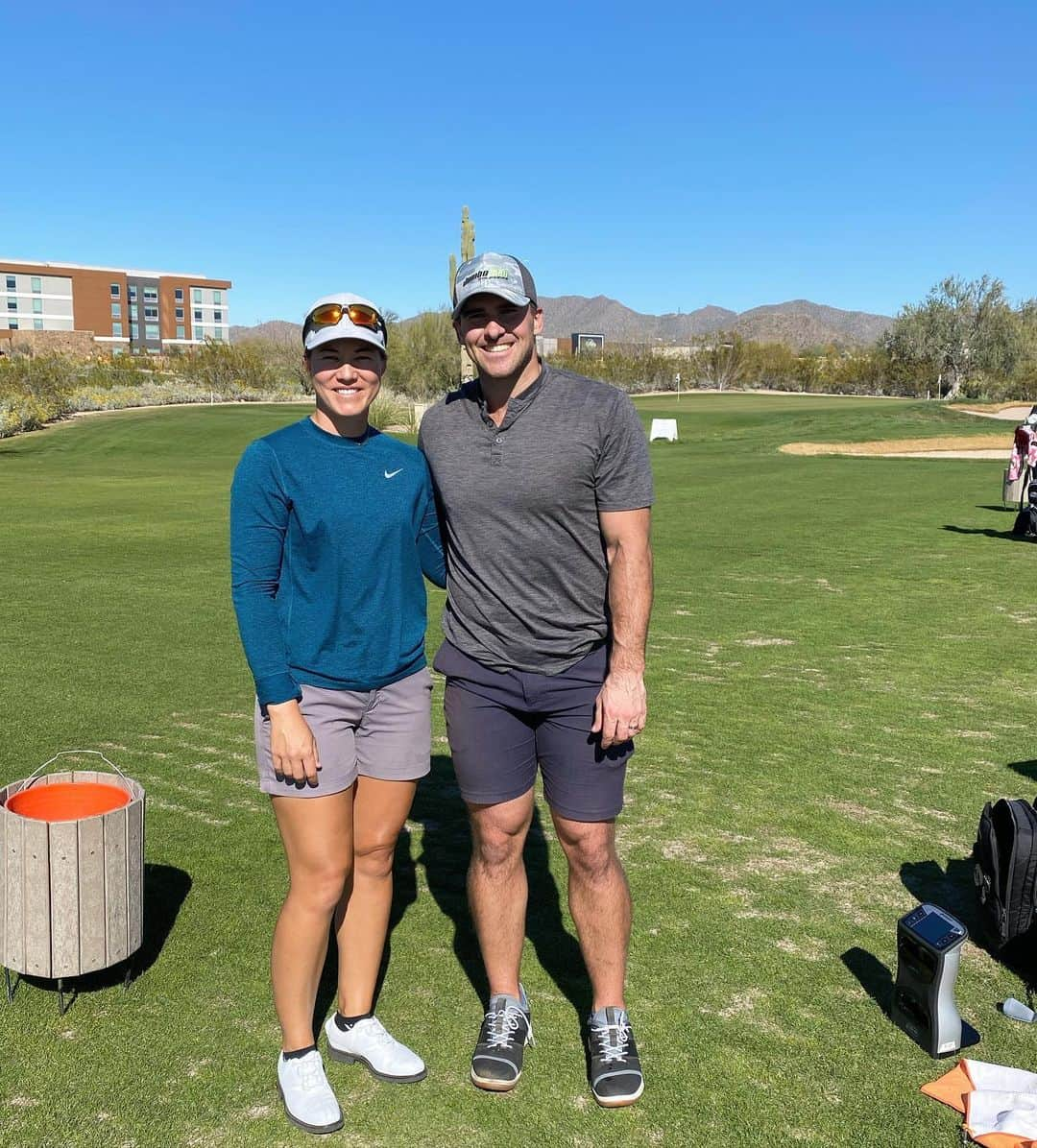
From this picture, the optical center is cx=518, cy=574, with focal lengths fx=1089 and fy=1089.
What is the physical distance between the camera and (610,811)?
3068mm

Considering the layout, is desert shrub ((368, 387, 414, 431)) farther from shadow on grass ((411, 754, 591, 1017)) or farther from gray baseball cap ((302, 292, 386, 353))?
gray baseball cap ((302, 292, 386, 353))

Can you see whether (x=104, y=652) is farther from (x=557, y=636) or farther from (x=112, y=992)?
(x=557, y=636)

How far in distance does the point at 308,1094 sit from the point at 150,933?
4.16 ft

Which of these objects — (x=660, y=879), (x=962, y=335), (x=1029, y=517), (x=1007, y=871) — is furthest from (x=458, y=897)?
(x=962, y=335)

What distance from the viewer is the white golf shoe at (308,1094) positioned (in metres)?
2.87

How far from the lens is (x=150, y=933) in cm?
392

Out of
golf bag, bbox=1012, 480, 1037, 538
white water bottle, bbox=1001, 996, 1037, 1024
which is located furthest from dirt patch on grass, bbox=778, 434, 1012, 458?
white water bottle, bbox=1001, 996, 1037, 1024

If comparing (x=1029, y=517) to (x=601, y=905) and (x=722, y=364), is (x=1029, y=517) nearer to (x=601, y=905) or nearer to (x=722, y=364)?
(x=601, y=905)

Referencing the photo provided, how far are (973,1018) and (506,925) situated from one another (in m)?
1.51

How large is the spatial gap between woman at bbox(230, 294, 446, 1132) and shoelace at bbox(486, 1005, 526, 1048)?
26cm

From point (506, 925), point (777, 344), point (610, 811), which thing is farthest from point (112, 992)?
point (777, 344)

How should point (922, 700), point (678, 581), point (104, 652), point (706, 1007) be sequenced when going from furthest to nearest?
point (678, 581) < point (104, 652) < point (922, 700) < point (706, 1007)

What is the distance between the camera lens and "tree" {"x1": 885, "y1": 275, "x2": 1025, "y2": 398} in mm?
68812

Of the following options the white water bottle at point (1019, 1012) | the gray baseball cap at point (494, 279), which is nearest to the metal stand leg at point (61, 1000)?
the gray baseball cap at point (494, 279)
